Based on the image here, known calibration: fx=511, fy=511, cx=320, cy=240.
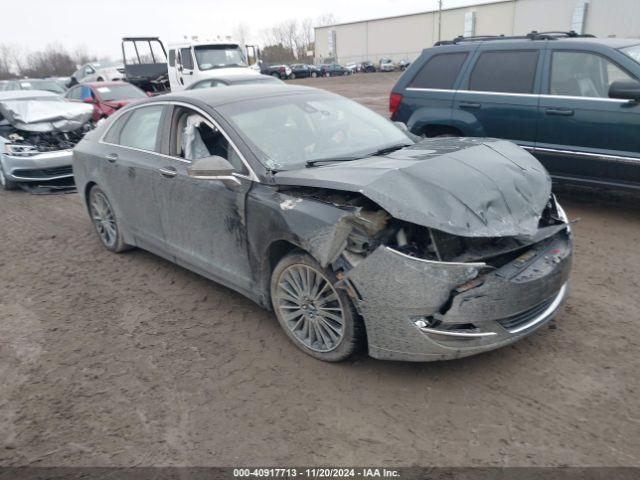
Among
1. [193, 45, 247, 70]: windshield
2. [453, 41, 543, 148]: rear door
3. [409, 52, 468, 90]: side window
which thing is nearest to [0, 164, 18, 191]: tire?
[409, 52, 468, 90]: side window

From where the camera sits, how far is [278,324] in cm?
404

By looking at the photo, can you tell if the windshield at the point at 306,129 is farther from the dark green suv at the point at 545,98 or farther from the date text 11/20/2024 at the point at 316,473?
the dark green suv at the point at 545,98

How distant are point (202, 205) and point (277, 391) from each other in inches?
64.3

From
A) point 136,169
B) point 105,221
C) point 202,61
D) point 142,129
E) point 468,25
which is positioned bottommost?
point 105,221

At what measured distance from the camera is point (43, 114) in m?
9.21

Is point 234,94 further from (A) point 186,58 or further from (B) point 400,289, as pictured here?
(A) point 186,58

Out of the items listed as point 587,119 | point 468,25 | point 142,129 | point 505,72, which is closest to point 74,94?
point 142,129

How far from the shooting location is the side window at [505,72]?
20.0ft

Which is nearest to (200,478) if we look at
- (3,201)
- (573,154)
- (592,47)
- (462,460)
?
(462,460)

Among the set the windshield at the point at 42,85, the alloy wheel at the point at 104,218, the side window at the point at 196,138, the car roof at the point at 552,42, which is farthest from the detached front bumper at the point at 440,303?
the windshield at the point at 42,85

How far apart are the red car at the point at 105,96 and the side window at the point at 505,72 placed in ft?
31.4

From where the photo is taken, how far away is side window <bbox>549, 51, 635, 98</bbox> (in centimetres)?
549

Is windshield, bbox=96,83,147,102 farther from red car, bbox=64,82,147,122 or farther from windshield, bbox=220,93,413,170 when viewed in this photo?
windshield, bbox=220,93,413,170

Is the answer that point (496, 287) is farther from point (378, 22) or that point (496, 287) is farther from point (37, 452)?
point (378, 22)
